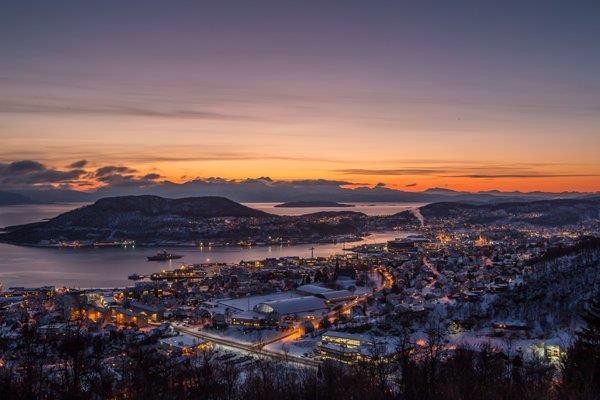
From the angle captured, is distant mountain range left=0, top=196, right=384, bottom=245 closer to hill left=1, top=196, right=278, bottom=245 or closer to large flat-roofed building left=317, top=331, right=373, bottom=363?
hill left=1, top=196, right=278, bottom=245

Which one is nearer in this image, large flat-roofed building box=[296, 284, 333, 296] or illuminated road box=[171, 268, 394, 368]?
illuminated road box=[171, 268, 394, 368]

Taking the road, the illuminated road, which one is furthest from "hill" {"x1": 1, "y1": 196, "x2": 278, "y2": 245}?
the road

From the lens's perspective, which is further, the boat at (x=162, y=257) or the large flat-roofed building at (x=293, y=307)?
the boat at (x=162, y=257)

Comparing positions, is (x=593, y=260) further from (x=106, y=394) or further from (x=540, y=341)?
(x=106, y=394)

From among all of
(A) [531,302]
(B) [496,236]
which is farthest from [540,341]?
(B) [496,236]

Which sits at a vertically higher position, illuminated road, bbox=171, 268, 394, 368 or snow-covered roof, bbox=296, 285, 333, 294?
illuminated road, bbox=171, 268, 394, 368

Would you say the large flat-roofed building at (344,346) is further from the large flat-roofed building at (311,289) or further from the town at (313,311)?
the large flat-roofed building at (311,289)

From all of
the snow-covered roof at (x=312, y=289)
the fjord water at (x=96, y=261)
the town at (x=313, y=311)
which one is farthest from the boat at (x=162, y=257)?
the snow-covered roof at (x=312, y=289)

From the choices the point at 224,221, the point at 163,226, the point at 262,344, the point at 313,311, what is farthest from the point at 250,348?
the point at 224,221
